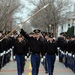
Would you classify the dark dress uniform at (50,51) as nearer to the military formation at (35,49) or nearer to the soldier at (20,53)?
the military formation at (35,49)

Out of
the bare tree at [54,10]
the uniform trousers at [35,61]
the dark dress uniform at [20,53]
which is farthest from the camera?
the bare tree at [54,10]

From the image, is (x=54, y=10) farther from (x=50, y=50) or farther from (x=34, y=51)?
(x=34, y=51)

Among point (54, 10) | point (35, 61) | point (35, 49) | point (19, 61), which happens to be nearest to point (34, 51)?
point (35, 49)

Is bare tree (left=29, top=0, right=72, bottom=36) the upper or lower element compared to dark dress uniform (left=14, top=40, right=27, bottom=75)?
upper

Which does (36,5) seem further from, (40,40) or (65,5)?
(40,40)

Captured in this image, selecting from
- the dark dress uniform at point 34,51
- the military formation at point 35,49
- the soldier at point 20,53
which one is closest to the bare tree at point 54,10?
the military formation at point 35,49

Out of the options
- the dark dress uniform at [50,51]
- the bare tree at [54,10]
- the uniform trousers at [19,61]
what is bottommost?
the uniform trousers at [19,61]

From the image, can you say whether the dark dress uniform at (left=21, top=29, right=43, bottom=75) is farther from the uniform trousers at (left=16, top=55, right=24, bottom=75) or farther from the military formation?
the uniform trousers at (left=16, top=55, right=24, bottom=75)

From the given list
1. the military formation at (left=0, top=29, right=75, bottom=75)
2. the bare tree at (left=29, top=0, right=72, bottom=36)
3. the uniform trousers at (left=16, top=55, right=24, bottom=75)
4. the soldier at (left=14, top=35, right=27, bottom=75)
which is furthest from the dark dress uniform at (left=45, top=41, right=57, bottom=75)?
the bare tree at (left=29, top=0, right=72, bottom=36)

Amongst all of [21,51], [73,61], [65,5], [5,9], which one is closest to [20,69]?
[21,51]

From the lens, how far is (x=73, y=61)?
16.2m

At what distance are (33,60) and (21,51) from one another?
1.19 m

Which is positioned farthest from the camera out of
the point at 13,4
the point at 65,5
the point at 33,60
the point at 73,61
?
the point at 65,5

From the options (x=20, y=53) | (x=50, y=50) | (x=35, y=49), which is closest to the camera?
(x=35, y=49)
